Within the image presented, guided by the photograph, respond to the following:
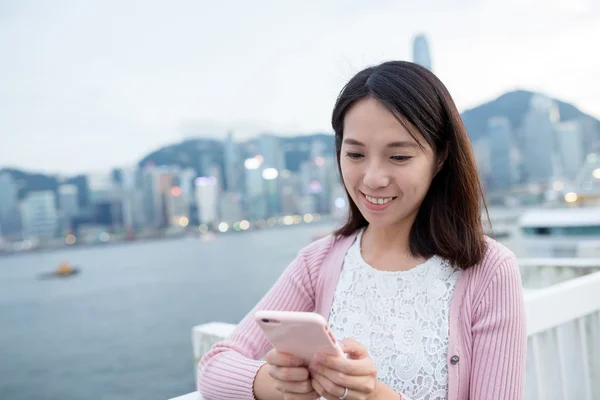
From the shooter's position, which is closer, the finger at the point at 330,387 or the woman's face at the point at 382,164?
the finger at the point at 330,387

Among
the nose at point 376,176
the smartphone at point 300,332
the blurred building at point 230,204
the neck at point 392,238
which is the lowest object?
the blurred building at point 230,204

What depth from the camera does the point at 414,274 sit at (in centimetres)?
121

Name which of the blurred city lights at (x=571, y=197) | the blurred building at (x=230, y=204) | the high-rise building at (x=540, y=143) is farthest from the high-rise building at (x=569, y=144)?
the blurred building at (x=230, y=204)

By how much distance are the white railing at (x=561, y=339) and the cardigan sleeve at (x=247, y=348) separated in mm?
206

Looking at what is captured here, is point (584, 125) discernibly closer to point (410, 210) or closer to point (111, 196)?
point (111, 196)

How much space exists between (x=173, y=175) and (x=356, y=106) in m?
75.4

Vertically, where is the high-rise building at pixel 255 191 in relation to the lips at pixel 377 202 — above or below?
below

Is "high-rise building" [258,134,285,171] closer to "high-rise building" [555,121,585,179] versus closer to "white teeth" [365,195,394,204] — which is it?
"high-rise building" [555,121,585,179]

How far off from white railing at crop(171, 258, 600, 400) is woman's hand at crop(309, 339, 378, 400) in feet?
1.96

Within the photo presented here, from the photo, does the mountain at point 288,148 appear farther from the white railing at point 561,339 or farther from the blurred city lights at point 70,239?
the white railing at point 561,339

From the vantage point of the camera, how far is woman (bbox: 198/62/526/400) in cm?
109

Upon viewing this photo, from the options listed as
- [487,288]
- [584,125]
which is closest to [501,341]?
[487,288]

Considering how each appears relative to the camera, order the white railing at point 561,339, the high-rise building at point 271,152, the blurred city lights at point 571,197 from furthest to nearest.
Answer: the high-rise building at point 271,152
the blurred city lights at point 571,197
the white railing at point 561,339

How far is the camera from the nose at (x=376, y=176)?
1.11 m
